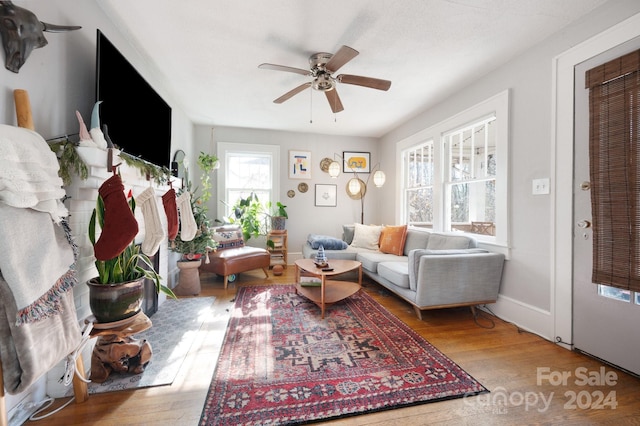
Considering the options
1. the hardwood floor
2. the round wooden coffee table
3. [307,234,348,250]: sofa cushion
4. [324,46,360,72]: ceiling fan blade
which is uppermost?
[324,46,360,72]: ceiling fan blade

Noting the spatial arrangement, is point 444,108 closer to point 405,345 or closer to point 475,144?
point 475,144

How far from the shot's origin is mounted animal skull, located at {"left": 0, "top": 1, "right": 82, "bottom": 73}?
1056 millimetres

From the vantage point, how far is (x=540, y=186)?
2105 millimetres

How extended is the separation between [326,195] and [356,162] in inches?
35.4

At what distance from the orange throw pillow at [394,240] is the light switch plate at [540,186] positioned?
1669mm

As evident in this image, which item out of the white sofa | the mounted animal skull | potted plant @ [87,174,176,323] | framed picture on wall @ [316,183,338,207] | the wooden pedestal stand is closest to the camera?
the mounted animal skull

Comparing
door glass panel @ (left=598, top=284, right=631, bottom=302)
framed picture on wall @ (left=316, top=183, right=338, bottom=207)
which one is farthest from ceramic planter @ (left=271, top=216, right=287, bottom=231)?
door glass panel @ (left=598, top=284, right=631, bottom=302)

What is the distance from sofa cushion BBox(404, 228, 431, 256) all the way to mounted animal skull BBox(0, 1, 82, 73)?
3664mm

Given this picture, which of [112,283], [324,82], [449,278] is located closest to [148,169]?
[112,283]

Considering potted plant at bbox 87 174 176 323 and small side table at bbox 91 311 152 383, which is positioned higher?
potted plant at bbox 87 174 176 323

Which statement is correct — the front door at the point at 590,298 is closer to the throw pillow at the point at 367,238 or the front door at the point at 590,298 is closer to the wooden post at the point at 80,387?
the throw pillow at the point at 367,238

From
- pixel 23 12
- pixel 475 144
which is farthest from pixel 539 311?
pixel 23 12

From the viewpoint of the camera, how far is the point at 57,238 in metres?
1.11

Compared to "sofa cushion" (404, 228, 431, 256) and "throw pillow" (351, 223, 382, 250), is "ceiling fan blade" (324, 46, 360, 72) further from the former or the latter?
"throw pillow" (351, 223, 382, 250)
